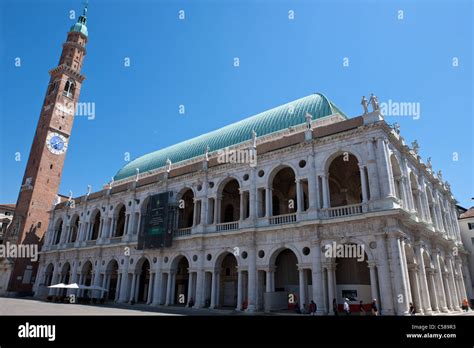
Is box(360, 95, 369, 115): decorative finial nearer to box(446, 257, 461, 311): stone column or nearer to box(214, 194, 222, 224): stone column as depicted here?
box(214, 194, 222, 224): stone column

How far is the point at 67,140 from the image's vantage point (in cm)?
5153

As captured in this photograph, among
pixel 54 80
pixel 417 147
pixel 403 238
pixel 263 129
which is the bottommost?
pixel 403 238

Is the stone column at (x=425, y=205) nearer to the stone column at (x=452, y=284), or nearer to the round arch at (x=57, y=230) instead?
the stone column at (x=452, y=284)

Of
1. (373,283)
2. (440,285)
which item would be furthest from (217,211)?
(440,285)

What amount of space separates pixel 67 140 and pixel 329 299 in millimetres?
46983

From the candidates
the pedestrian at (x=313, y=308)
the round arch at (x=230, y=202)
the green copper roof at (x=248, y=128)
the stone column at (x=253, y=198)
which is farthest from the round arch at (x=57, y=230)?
the pedestrian at (x=313, y=308)

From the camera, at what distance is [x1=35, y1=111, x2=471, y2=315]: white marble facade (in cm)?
2066

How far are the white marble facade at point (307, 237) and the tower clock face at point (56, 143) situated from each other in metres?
18.4

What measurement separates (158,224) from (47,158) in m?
27.5

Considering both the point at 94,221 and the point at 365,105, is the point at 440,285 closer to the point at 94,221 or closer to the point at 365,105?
the point at 365,105
